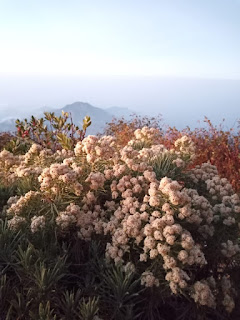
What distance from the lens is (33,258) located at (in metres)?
3.42

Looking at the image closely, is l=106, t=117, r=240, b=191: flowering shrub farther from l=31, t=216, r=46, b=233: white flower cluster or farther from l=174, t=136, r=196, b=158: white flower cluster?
l=31, t=216, r=46, b=233: white flower cluster

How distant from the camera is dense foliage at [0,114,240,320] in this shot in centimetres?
321

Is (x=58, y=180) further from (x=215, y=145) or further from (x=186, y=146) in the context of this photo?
(x=215, y=145)

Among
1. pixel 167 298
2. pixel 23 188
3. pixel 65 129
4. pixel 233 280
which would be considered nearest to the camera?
pixel 167 298

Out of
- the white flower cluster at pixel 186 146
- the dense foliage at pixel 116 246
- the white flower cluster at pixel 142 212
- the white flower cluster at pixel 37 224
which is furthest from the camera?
the white flower cluster at pixel 186 146

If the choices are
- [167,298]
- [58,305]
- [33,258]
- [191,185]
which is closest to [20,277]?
[33,258]

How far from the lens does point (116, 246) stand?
11.6ft

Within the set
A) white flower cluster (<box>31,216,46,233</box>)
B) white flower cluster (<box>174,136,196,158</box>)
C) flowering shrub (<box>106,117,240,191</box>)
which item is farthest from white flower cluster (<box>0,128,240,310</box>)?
flowering shrub (<box>106,117,240,191</box>)

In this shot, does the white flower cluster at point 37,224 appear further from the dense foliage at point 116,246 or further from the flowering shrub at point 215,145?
the flowering shrub at point 215,145

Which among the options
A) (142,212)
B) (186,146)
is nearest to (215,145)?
(186,146)

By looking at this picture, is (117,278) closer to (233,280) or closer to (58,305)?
(58,305)

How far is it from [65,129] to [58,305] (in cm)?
502

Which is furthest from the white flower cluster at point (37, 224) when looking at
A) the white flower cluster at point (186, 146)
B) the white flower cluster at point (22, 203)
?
the white flower cluster at point (186, 146)

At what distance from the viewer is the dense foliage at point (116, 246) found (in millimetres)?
3213
